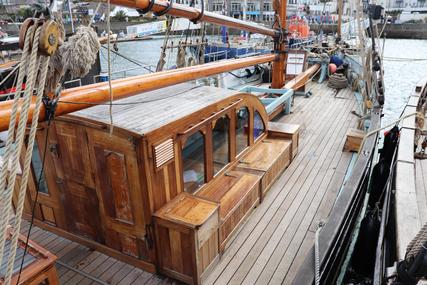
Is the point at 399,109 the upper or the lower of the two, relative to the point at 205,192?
lower

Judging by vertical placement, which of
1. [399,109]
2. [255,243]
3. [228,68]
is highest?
[228,68]

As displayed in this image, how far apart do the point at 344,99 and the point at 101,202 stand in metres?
9.27

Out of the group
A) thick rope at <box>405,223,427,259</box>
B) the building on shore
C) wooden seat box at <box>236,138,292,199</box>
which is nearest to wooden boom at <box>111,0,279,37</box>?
wooden seat box at <box>236,138,292,199</box>

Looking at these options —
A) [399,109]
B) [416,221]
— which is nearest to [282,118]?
[416,221]

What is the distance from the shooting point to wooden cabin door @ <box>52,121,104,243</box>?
12.3 ft

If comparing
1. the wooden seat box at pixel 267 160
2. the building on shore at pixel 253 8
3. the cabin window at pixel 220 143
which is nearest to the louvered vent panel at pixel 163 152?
the cabin window at pixel 220 143

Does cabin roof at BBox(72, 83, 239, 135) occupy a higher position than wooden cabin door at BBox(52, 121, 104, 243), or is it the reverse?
cabin roof at BBox(72, 83, 239, 135)

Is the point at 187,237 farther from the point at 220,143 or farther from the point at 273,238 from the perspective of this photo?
the point at 220,143

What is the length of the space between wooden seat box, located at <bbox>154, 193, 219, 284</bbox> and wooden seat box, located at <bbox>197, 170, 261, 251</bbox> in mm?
283

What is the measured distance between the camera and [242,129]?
5.53m

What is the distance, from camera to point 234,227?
14.6 feet

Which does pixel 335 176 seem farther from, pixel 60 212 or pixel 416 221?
pixel 60 212

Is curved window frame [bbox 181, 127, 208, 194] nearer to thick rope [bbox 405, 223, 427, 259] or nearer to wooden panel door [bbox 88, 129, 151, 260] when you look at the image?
wooden panel door [bbox 88, 129, 151, 260]

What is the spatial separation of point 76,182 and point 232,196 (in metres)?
1.99
